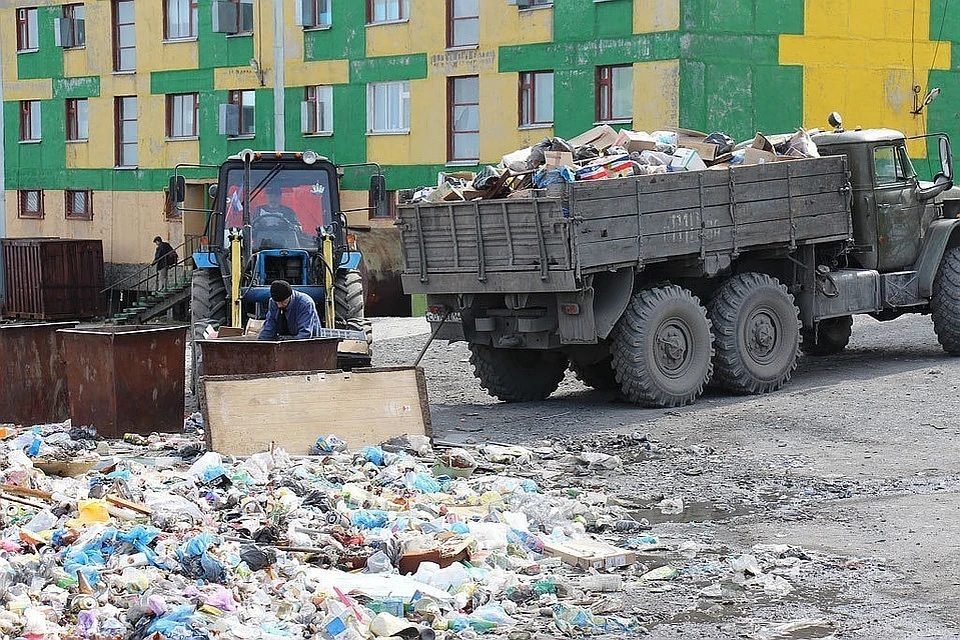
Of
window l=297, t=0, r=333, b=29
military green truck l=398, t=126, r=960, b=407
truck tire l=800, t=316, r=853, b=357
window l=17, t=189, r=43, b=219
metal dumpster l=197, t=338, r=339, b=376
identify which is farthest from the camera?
window l=17, t=189, r=43, b=219

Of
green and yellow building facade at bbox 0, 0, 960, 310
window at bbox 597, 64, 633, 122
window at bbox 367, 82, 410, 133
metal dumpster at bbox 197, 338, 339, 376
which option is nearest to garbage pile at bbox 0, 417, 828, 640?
metal dumpster at bbox 197, 338, 339, 376

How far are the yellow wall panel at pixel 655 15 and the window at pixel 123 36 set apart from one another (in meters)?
16.9

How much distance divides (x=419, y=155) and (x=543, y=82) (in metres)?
3.81

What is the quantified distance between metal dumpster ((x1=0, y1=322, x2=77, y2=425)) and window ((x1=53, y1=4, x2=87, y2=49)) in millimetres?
29410

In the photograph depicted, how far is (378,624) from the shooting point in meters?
6.93

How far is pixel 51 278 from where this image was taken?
118 ft

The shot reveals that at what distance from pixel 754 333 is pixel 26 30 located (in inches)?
1366

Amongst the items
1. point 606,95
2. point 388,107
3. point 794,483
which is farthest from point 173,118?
point 794,483

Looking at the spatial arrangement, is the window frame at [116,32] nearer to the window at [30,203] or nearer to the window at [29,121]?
the window at [29,121]

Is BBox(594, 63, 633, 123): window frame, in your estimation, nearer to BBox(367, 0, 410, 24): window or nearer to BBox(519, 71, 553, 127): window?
BBox(519, 71, 553, 127): window

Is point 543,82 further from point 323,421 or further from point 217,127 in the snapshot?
point 323,421

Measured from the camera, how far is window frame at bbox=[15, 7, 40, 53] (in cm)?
4356

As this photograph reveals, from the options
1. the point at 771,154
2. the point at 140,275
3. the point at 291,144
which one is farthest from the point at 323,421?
the point at 140,275

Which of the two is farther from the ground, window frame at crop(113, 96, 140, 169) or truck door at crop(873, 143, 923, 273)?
window frame at crop(113, 96, 140, 169)
